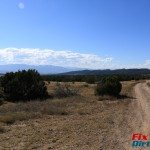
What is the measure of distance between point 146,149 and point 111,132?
3.87m

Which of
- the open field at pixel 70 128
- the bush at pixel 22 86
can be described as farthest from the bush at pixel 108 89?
the open field at pixel 70 128

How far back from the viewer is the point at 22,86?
3184 cm

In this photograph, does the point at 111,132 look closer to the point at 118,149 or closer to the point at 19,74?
the point at 118,149

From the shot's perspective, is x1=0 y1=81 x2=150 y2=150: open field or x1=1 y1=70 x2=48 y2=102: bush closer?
x1=0 y1=81 x2=150 y2=150: open field

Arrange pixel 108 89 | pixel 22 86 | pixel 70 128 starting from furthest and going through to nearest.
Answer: pixel 108 89 → pixel 22 86 → pixel 70 128

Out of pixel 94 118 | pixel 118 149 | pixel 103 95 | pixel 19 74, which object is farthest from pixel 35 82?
pixel 118 149

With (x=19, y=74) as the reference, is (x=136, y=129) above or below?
below

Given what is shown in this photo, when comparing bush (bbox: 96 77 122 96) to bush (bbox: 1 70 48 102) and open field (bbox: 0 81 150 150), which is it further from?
open field (bbox: 0 81 150 150)

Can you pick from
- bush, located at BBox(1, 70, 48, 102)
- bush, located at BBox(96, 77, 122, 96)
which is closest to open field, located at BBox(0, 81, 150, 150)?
bush, located at BBox(1, 70, 48, 102)

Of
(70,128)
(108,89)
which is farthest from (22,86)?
(70,128)

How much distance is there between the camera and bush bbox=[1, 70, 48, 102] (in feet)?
103

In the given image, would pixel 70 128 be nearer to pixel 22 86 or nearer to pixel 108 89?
pixel 22 86

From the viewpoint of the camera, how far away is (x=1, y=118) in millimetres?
17609

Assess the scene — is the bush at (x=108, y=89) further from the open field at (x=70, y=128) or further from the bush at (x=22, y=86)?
the open field at (x=70, y=128)
